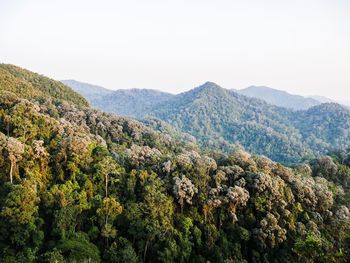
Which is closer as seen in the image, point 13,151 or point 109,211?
point 109,211

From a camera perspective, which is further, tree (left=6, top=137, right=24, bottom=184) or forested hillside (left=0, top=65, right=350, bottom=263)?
tree (left=6, top=137, right=24, bottom=184)

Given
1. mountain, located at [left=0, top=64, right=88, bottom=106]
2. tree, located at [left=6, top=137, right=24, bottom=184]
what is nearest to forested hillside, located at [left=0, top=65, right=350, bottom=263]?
tree, located at [left=6, top=137, right=24, bottom=184]

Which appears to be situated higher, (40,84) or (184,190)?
(40,84)

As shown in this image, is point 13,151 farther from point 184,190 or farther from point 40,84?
point 40,84

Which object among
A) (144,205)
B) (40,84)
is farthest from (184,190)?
(40,84)

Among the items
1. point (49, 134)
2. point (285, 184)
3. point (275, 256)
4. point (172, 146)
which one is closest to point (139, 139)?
point (172, 146)

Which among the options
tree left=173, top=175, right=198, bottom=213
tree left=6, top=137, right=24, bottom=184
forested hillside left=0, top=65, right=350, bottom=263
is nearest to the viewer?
forested hillside left=0, top=65, right=350, bottom=263

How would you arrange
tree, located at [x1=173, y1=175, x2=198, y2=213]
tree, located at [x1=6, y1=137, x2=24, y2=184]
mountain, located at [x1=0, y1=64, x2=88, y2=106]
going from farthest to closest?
mountain, located at [x1=0, y1=64, x2=88, y2=106] → tree, located at [x1=173, y1=175, x2=198, y2=213] → tree, located at [x1=6, y1=137, x2=24, y2=184]

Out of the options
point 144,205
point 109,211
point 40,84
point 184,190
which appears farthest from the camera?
point 40,84

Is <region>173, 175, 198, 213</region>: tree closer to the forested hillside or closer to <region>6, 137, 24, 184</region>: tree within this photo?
the forested hillside

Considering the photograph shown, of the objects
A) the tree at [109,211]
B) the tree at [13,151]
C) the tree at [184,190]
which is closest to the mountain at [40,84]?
the tree at [13,151]
